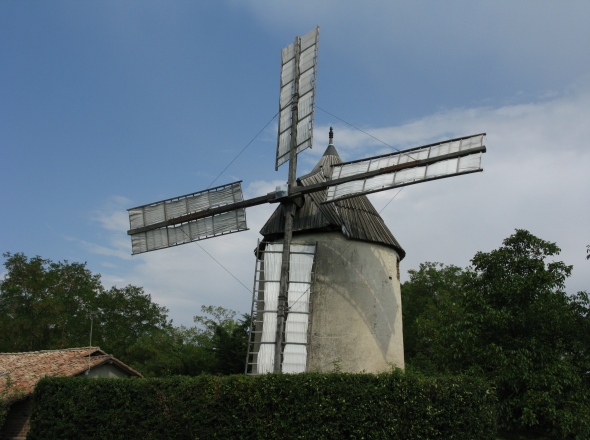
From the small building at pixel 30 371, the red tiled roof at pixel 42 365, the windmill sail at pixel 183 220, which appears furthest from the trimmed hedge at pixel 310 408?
the red tiled roof at pixel 42 365

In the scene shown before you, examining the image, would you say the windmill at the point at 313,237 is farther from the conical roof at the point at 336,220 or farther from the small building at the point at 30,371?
the small building at the point at 30,371

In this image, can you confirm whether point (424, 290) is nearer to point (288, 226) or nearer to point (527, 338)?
point (527, 338)

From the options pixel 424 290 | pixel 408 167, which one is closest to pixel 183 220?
pixel 408 167

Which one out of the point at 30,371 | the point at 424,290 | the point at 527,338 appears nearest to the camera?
the point at 527,338

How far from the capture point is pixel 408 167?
12.9 meters

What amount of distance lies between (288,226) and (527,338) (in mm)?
7230

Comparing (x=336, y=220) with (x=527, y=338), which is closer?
(x=336, y=220)

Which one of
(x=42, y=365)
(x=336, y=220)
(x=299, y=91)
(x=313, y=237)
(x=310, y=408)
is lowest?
(x=310, y=408)

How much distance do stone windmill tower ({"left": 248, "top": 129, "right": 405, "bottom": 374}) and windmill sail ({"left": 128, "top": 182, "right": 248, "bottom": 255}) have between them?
113cm

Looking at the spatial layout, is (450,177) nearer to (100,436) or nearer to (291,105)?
(291,105)

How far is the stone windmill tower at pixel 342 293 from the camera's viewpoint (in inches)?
516

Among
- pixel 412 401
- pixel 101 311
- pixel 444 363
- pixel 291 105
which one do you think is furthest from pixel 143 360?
pixel 412 401

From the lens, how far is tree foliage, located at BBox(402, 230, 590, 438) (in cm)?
1389

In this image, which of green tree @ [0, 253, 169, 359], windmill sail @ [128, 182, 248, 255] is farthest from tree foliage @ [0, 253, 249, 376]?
windmill sail @ [128, 182, 248, 255]
